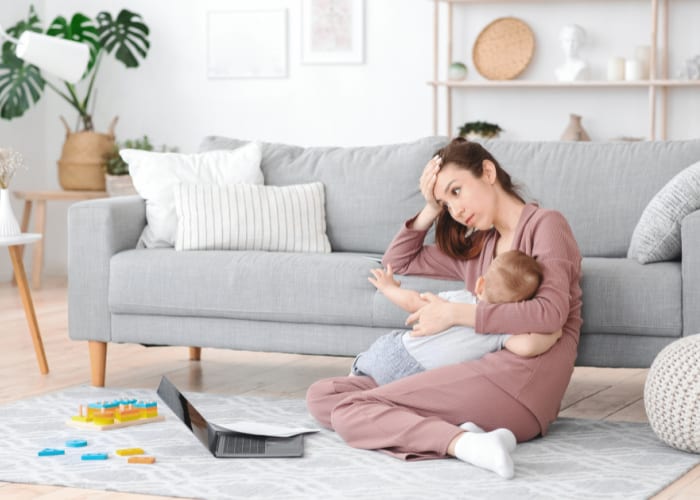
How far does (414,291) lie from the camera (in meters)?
3.38

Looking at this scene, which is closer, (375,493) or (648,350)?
(375,493)

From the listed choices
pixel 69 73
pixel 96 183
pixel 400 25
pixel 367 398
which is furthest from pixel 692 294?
pixel 96 183

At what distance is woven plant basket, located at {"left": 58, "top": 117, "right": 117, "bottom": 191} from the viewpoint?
679 centimetres

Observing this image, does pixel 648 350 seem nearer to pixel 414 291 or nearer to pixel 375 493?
pixel 414 291

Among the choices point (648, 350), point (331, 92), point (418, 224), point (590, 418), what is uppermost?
point (331, 92)

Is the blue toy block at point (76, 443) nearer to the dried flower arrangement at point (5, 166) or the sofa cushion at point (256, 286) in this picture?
the sofa cushion at point (256, 286)

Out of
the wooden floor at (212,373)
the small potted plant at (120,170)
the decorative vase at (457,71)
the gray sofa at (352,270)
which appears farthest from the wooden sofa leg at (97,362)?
the decorative vase at (457,71)

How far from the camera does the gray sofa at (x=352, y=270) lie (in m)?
3.39

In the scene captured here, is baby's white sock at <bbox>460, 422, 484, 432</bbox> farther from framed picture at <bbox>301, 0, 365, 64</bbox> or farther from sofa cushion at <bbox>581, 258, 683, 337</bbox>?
framed picture at <bbox>301, 0, 365, 64</bbox>

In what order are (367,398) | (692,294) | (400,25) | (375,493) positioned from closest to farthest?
1. (375,493)
2. (367,398)
3. (692,294)
4. (400,25)

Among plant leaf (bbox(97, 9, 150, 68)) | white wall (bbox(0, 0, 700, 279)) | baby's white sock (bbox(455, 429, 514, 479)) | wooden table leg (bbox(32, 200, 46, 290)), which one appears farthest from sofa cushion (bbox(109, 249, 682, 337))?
plant leaf (bbox(97, 9, 150, 68))

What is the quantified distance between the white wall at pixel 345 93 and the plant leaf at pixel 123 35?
0.42ft

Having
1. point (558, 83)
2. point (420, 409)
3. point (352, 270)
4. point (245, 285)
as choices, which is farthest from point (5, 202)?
point (558, 83)

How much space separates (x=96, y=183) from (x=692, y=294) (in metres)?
4.23
